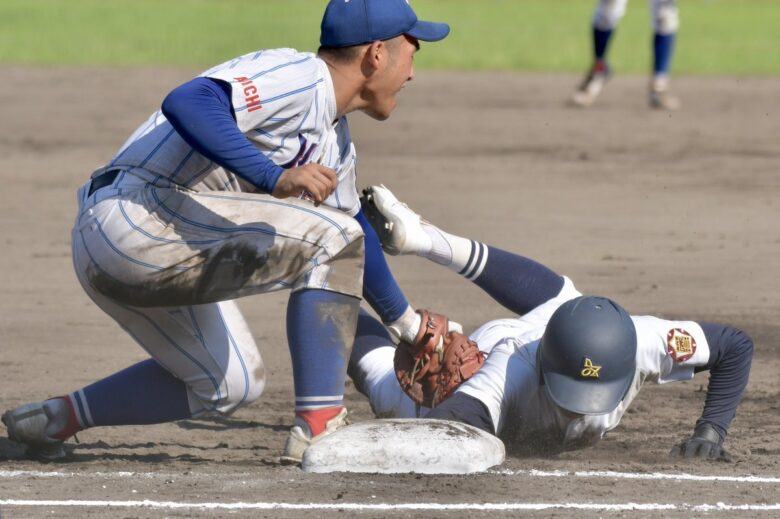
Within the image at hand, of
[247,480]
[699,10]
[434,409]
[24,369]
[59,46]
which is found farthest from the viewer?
[699,10]

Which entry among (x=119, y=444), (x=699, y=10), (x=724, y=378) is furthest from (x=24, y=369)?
(x=699, y=10)

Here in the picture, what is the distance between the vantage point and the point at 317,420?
13.6 feet

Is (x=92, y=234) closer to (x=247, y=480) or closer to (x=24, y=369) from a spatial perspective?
(x=247, y=480)

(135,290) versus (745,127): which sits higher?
(135,290)

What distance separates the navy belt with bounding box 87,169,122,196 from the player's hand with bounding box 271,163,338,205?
0.60 m

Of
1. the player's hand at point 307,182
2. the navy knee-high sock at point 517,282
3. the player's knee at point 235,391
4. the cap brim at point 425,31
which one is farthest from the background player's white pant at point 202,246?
the navy knee-high sock at point 517,282

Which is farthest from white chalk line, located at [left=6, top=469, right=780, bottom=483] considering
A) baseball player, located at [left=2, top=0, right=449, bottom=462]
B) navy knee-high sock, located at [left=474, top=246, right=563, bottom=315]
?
navy knee-high sock, located at [left=474, top=246, right=563, bottom=315]

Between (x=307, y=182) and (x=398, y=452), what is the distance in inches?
32.5

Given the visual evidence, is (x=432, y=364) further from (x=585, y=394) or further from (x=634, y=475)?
(x=634, y=475)

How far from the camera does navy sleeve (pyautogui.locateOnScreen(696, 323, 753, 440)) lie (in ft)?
15.0

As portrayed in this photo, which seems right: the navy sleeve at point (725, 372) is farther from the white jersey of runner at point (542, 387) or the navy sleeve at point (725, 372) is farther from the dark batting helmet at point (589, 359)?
the dark batting helmet at point (589, 359)

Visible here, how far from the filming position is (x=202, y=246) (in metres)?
4.02

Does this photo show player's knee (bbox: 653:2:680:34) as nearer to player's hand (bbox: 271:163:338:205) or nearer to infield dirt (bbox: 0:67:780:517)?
infield dirt (bbox: 0:67:780:517)

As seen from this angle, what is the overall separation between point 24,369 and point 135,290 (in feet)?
6.58
